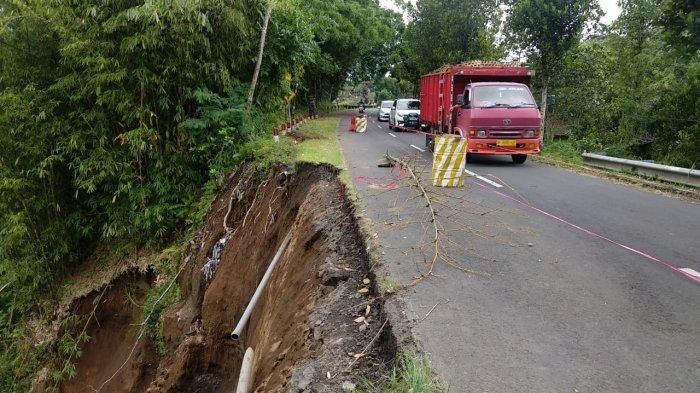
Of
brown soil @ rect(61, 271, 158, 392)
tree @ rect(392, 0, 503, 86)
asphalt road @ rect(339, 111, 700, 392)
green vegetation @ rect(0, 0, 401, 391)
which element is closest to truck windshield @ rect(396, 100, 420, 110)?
tree @ rect(392, 0, 503, 86)

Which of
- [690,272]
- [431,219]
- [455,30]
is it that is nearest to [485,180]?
[431,219]

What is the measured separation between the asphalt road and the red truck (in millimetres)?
4042

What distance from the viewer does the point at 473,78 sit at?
15.7 meters

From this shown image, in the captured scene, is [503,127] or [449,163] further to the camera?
[503,127]

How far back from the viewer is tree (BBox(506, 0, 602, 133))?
16.7 meters

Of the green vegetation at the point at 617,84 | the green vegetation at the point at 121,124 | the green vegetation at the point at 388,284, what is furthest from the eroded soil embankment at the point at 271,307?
the green vegetation at the point at 617,84

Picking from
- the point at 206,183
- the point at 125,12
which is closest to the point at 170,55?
the point at 125,12

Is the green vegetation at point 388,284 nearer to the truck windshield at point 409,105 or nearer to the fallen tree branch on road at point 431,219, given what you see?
the fallen tree branch on road at point 431,219

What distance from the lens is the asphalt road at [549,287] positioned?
3.61 metres

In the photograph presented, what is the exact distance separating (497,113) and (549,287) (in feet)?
29.1

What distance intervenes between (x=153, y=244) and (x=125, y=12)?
4.47m

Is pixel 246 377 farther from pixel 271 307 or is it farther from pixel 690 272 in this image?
pixel 690 272

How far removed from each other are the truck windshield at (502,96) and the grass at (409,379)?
427 inches

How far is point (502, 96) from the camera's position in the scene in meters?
13.7
